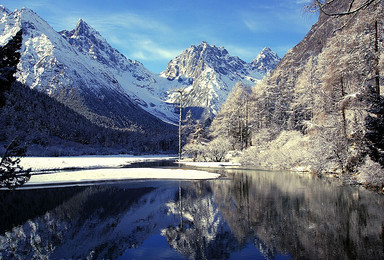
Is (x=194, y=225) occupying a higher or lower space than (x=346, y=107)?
lower

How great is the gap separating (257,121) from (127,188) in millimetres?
34270

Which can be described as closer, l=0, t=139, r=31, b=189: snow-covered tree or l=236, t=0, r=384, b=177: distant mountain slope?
l=0, t=139, r=31, b=189: snow-covered tree

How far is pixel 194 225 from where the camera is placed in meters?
8.76

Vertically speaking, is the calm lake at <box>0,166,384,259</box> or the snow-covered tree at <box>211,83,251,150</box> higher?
the snow-covered tree at <box>211,83,251,150</box>

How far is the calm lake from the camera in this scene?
6.55m

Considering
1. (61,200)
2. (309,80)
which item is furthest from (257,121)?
(61,200)

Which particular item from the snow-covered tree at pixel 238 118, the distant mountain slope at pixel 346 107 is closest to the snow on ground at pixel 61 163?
the snow-covered tree at pixel 238 118

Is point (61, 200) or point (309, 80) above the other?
point (309, 80)

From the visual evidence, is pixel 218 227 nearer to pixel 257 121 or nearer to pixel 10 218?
pixel 10 218

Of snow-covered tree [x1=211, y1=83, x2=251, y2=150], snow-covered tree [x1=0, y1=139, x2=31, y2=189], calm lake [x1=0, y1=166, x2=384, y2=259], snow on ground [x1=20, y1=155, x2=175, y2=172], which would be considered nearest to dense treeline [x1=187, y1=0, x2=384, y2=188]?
snow-covered tree [x1=211, y1=83, x2=251, y2=150]

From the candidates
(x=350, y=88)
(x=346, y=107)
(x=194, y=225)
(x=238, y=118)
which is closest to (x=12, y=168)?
(x=194, y=225)

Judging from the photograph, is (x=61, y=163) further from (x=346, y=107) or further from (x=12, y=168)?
(x=346, y=107)

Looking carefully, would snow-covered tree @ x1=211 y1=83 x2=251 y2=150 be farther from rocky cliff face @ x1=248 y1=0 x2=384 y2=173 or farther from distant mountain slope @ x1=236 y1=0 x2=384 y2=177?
rocky cliff face @ x1=248 y1=0 x2=384 y2=173

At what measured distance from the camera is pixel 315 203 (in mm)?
11312
